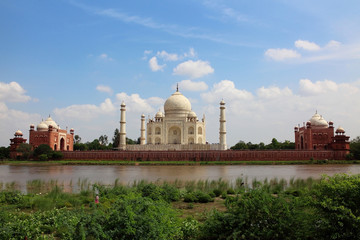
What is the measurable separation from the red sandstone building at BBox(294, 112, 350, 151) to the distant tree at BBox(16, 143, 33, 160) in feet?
108

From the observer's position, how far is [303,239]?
5105mm

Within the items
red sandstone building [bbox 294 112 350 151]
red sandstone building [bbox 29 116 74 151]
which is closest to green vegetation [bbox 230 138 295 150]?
red sandstone building [bbox 294 112 350 151]

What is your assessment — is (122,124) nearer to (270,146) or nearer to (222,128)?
(222,128)

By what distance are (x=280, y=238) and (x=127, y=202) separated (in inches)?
91.0

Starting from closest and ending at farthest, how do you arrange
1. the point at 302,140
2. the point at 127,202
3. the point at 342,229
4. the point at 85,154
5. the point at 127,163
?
1. the point at 342,229
2. the point at 127,202
3. the point at 127,163
4. the point at 85,154
5. the point at 302,140

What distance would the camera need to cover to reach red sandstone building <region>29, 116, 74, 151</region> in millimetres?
44500

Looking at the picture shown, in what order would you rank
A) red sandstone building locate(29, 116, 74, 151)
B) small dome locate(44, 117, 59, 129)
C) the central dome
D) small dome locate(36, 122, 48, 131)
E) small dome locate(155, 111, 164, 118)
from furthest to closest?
small dome locate(44, 117, 59, 129), small dome locate(36, 122, 48, 131), small dome locate(155, 111, 164, 118), the central dome, red sandstone building locate(29, 116, 74, 151)

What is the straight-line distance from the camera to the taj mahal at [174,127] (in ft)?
134

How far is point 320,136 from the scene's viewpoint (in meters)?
42.3

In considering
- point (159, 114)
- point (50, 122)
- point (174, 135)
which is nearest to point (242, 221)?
point (174, 135)

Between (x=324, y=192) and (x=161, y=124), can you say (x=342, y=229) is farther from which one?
(x=161, y=124)

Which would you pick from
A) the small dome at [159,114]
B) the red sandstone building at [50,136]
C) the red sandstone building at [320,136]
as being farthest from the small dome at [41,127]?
the red sandstone building at [320,136]

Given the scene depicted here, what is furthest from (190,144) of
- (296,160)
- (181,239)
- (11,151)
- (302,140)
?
(181,239)

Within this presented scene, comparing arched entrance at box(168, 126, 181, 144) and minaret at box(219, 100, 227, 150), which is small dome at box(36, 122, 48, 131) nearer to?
arched entrance at box(168, 126, 181, 144)
